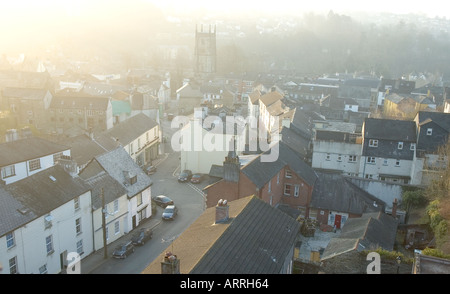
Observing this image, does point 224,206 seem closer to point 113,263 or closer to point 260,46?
point 113,263

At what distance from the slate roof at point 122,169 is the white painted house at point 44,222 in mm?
3263

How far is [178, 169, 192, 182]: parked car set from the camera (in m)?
35.3

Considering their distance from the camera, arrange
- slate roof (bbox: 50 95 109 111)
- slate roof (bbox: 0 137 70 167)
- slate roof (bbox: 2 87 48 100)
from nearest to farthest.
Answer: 1. slate roof (bbox: 0 137 70 167)
2. slate roof (bbox: 50 95 109 111)
3. slate roof (bbox: 2 87 48 100)

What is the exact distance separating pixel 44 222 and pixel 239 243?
10.3m

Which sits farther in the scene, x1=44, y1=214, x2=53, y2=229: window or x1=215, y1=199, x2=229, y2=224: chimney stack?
x1=44, y1=214, x2=53, y2=229: window

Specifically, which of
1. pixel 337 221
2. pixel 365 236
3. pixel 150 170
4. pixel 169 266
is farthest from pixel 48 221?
pixel 337 221

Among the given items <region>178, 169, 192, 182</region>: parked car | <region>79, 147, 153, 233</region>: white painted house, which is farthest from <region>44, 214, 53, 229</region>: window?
<region>178, 169, 192, 182</region>: parked car

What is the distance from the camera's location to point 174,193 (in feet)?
108

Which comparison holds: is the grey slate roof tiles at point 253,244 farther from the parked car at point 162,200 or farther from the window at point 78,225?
the parked car at point 162,200

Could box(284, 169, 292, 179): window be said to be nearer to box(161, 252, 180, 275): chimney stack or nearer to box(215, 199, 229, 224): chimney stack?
box(215, 199, 229, 224): chimney stack

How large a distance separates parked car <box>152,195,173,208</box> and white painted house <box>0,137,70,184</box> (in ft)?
24.2

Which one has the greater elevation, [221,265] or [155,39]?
[155,39]

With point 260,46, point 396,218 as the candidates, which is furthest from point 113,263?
point 260,46

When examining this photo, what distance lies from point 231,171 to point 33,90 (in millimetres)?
31967
